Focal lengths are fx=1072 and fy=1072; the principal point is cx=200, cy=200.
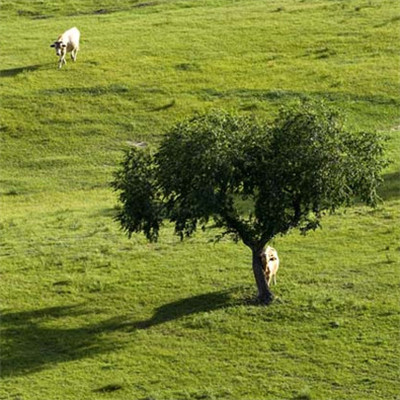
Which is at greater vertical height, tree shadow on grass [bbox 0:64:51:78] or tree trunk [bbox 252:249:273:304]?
tree shadow on grass [bbox 0:64:51:78]

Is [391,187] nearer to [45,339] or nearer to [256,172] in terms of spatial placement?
[256,172]

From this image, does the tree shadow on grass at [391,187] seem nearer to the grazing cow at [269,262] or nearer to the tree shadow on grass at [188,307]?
the grazing cow at [269,262]

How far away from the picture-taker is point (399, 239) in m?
41.1

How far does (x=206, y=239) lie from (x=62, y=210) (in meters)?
8.03

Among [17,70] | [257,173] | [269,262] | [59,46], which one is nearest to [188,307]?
[269,262]

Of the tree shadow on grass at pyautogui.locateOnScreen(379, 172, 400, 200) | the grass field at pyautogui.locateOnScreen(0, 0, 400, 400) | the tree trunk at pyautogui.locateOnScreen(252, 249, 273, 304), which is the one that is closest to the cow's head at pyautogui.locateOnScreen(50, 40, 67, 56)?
the grass field at pyautogui.locateOnScreen(0, 0, 400, 400)

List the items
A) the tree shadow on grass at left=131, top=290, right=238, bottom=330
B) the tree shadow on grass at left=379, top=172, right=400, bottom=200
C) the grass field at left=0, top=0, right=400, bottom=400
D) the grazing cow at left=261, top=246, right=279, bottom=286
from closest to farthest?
1. the grass field at left=0, top=0, right=400, bottom=400
2. the tree shadow on grass at left=131, top=290, right=238, bottom=330
3. the grazing cow at left=261, top=246, right=279, bottom=286
4. the tree shadow on grass at left=379, top=172, right=400, bottom=200

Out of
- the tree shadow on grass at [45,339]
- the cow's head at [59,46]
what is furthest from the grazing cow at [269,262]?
the cow's head at [59,46]

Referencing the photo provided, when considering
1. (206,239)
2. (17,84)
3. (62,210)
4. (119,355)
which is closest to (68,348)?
(119,355)

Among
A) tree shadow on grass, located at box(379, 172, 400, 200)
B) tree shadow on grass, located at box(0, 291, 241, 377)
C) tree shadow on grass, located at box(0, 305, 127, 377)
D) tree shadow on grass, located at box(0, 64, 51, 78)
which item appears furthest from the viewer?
tree shadow on grass, located at box(0, 64, 51, 78)

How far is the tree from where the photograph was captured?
112 ft

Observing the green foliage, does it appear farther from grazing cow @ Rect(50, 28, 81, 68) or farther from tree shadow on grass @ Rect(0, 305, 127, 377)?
grazing cow @ Rect(50, 28, 81, 68)

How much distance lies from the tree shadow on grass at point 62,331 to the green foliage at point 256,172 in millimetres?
2621

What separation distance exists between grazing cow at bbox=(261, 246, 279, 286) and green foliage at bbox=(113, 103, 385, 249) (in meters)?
0.57
